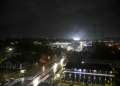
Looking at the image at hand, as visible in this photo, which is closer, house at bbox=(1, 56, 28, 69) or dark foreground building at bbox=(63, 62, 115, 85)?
dark foreground building at bbox=(63, 62, 115, 85)

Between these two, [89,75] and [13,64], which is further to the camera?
[13,64]

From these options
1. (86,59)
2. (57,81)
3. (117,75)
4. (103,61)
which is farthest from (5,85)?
(103,61)

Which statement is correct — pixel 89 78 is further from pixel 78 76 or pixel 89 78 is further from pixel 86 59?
pixel 86 59

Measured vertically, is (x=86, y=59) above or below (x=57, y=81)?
above

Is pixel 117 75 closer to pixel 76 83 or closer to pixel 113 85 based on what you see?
pixel 113 85

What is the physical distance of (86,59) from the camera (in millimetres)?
14570

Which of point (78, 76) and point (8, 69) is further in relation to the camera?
point (8, 69)

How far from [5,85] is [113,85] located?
8.10 meters

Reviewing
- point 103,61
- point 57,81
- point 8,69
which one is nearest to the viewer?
point 57,81

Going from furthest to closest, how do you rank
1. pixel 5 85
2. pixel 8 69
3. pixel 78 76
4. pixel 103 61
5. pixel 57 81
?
pixel 103 61, pixel 8 69, pixel 78 76, pixel 57 81, pixel 5 85

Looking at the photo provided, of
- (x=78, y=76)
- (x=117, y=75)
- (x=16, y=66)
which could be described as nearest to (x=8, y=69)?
(x=16, y=66)

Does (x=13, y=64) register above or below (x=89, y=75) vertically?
above

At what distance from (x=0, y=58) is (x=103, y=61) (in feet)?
50.5

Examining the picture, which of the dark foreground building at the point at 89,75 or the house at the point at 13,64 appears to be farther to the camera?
the house at the point at 13,64
